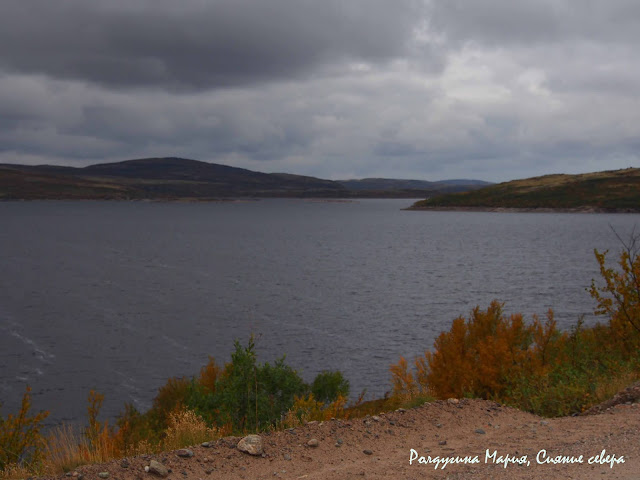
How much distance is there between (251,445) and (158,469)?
1354 mm

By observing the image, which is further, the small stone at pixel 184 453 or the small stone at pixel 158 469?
the small stone at pixel 184 453

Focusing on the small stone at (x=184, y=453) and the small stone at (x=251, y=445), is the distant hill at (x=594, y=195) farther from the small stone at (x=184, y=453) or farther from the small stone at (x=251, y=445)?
the small stone at (x=184, y=453)

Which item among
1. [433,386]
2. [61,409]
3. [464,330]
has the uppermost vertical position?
[464,330]

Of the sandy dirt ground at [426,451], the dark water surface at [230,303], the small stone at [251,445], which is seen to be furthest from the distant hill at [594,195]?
the small stone at [251,445]

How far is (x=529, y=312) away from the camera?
39.9 metres

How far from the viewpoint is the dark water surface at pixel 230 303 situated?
28328 mm

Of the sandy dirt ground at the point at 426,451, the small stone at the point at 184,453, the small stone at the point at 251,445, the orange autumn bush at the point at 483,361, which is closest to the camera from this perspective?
the sandy dirt ground at the point at 426,451

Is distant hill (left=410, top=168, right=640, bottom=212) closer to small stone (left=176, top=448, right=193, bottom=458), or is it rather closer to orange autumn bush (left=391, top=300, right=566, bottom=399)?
orange autumn bush (left=391, top=300, right=566, bottom=399)

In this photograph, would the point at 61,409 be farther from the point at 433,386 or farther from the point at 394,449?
the point at 394,449

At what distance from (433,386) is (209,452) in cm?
905

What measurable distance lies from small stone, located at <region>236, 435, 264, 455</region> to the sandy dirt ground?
0.27 feet

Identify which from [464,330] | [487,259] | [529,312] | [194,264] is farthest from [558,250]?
[464,330]

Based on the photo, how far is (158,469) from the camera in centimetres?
711

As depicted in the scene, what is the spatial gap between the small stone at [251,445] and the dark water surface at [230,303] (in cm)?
1677
